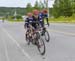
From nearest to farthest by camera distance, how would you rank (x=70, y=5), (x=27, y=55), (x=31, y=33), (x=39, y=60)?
(x=39, y=60)
(x=27, y=55)
(x=31, y=33)
(x=70, y=5)

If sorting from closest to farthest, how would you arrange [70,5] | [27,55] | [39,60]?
[39,60] < [27,55] < [70,5]

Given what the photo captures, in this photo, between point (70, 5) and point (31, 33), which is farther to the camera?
point (70, 5)

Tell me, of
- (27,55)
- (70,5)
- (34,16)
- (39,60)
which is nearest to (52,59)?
(39,60)

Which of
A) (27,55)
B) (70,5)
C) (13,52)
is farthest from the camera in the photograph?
(70,5)

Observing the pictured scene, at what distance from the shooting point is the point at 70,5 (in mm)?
85000

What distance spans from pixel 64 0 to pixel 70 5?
2.01 meters

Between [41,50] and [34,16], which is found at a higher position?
[34,16]

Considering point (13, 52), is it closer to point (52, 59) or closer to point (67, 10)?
Result: point (52, 59)

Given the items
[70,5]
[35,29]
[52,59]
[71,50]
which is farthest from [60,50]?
[70,5]

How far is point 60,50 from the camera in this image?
48.6ft

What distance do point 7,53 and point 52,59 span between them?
2.73 meters

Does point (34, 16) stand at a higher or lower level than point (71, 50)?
higher

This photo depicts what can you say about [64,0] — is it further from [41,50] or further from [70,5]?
[41,50]

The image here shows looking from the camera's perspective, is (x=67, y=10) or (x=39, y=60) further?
(x=67, y=10)
